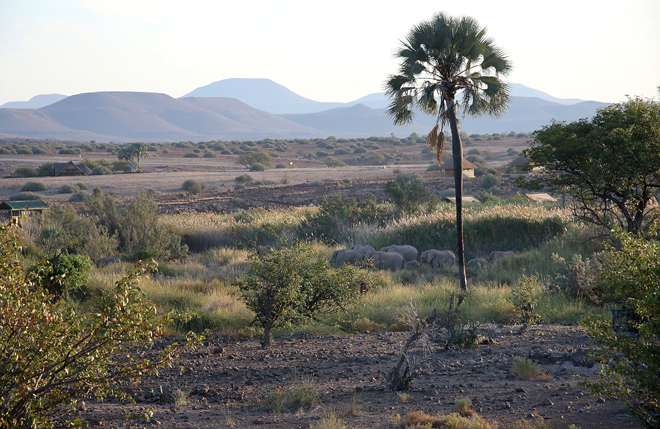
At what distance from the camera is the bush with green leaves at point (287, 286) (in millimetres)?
7633

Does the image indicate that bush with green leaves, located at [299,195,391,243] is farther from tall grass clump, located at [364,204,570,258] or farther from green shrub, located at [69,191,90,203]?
green shrub, located at [69,191,90,203]

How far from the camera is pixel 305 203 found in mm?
29266

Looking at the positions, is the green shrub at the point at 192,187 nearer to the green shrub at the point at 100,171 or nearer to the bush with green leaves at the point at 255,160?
the green shrub at the point at 100,171

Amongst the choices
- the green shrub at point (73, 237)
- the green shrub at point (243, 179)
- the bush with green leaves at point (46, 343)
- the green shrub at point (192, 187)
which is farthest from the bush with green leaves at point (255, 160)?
the bush with green leaves at point (46, 343)

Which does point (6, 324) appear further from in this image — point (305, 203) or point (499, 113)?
point (305, 203)

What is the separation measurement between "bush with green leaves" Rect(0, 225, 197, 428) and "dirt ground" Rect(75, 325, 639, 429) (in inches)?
22.8

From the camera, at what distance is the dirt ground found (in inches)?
195

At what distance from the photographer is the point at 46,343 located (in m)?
3.93

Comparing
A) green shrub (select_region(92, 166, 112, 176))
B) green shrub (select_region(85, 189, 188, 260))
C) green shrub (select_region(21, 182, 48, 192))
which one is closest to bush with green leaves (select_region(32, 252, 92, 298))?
green shrub (select_region(85, 189, 188, 260))

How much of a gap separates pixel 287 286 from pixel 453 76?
616 cm

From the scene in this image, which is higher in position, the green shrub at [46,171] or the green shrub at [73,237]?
the green shrub at [46,171]

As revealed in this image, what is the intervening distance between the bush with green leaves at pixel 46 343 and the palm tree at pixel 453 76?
26.3 feet

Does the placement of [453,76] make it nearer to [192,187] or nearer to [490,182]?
[490,182]

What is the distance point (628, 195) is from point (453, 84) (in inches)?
157
